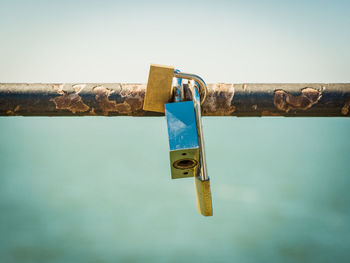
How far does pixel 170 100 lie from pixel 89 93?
0.14m

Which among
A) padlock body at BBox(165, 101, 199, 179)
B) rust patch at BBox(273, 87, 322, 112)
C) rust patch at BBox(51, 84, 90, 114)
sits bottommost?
padlock body at BBox(165, 101, 199, 179)

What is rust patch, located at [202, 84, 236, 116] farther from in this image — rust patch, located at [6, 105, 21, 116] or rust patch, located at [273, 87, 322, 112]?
rust patch, located at [6, 105, 21, 116]

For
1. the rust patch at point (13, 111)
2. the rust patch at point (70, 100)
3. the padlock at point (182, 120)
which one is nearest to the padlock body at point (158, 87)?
the padlock at point (182, 120)

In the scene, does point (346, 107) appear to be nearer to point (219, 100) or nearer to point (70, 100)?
point (219, 100)

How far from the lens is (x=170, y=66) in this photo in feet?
1.50

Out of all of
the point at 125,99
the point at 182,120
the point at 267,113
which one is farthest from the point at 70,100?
the point at 267,113

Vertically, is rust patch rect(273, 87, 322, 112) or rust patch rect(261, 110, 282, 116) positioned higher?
rust patch rect(273, 87, 322, 112)

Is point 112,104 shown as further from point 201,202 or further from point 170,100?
point 201,202

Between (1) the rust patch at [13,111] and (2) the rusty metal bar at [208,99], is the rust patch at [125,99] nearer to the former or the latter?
(2) the rusty metal bar at [208,99]

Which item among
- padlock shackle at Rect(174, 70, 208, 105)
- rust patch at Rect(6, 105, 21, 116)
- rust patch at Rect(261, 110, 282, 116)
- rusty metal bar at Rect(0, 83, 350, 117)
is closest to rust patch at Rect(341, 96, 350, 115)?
rusty metal bar at Rect(0, 83, 350, 117)

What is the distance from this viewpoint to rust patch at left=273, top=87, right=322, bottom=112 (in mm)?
460

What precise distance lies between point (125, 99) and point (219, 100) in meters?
0.16

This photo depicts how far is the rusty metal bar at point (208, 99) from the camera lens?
1.51 ft

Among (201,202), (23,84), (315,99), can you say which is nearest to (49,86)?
(23,84)
